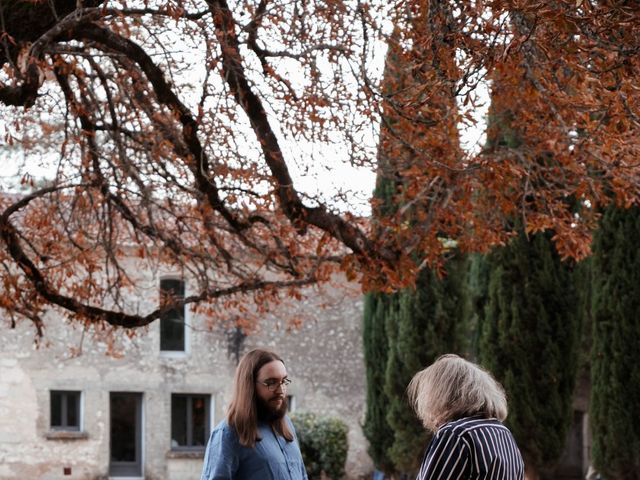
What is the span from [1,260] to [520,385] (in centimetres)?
1092

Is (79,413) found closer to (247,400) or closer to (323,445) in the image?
(323,445)

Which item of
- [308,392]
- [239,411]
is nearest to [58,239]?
[239,411]

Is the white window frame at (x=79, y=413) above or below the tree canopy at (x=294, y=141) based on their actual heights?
below

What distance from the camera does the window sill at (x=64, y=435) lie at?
79.5ft

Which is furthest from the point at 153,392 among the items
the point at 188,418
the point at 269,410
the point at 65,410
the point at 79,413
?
the point at 269,410

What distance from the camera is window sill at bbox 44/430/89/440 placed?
79.5 ft

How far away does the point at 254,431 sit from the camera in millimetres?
5656

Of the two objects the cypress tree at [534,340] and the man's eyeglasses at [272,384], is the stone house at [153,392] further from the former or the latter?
the man's eyeglasses at [272,384]

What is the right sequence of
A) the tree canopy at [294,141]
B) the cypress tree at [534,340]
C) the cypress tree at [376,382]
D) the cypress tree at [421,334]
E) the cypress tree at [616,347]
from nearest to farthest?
the tree canopy at [294,141], the cypress tree at [616,347], the cypress tree at [534,340], the cypress tree at [421,334], the cypress tree at [376,382]

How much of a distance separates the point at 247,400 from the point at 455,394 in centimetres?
164

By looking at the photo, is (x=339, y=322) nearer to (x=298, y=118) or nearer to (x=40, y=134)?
(x=40, y=134)

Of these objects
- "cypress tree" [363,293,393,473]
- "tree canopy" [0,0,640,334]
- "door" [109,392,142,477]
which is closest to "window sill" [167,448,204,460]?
"door" [109,392,142,477]

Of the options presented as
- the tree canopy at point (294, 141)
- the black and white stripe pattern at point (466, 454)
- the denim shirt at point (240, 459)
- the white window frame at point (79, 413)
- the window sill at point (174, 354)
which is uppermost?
the tree canopy at point (294, 141)

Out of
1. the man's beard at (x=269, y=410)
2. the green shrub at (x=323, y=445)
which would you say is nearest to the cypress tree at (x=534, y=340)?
the green shrub at (x=323, y=445)
